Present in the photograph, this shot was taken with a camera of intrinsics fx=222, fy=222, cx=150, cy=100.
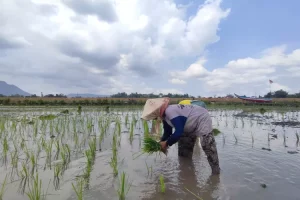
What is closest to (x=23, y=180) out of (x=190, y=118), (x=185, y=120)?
(x=185, y=120)

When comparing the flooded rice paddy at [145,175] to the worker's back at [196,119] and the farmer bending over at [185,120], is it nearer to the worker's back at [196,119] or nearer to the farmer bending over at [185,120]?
the farmer bending over at [185,120]

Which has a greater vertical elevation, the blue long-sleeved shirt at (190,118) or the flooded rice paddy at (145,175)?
the blue long-sleeved shirt at (190,118)

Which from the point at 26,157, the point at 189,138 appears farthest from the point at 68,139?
the point at 189,138

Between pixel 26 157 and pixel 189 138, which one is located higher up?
pixel 189 138

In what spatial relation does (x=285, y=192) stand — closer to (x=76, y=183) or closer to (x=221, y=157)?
(x=221, y=157)

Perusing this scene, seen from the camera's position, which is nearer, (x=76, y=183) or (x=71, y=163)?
(x=76, y=183)

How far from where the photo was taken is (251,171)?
3.99 meters

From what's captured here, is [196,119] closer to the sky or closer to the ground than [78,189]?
closer to the sky

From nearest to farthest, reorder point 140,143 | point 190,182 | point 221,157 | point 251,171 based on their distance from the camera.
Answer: point 190,182
point 251,171
point 221,157
point 140,143

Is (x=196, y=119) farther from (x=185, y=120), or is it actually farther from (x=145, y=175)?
(x=145, y=175)

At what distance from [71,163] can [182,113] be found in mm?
2284

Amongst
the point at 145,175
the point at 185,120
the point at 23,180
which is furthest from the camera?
the point at 145,175

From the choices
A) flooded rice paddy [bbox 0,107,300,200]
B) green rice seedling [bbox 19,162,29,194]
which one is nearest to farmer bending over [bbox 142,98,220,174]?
flooded rice paddy [bbox 0,107,300,200]

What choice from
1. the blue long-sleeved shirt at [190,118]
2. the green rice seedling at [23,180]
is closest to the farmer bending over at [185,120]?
the blue long-sleeved shirt at [190,118]
